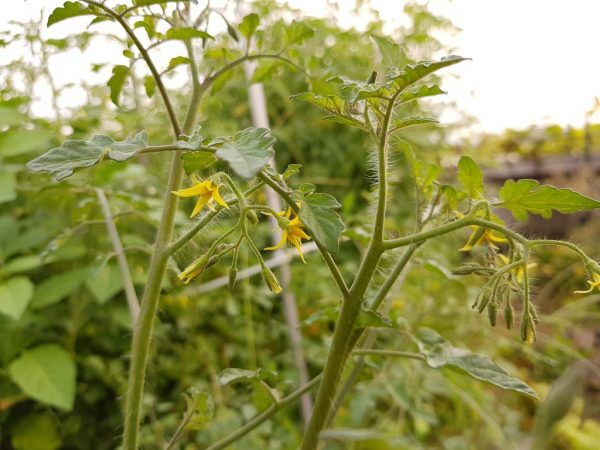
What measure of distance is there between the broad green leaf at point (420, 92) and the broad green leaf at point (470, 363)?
22 centimetres

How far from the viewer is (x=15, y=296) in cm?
86

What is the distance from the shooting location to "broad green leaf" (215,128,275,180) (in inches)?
12.1

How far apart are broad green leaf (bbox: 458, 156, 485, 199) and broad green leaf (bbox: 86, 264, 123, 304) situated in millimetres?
630

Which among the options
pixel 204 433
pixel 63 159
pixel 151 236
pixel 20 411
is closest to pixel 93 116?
pixel 151 236

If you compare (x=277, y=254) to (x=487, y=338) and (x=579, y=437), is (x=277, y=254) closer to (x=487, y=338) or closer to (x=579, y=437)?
(x=487, y=338)

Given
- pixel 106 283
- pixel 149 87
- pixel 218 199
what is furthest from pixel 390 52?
pixel 106 283

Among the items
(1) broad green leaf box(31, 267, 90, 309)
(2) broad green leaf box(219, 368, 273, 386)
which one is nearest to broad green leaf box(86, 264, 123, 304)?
(1) broad green leaf box(31, 267, 90, 309)

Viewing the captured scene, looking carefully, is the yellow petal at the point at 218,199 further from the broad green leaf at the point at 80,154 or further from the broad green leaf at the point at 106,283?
the broad green leaf at the point at 106,283

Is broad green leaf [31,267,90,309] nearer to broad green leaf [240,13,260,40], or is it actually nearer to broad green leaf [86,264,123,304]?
broad green leaf [86,264,123,304]

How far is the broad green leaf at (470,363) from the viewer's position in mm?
445

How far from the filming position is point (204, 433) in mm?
913

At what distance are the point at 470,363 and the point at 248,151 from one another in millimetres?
277

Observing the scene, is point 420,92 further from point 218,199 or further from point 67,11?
point 67,11

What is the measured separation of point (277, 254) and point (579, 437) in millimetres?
801
